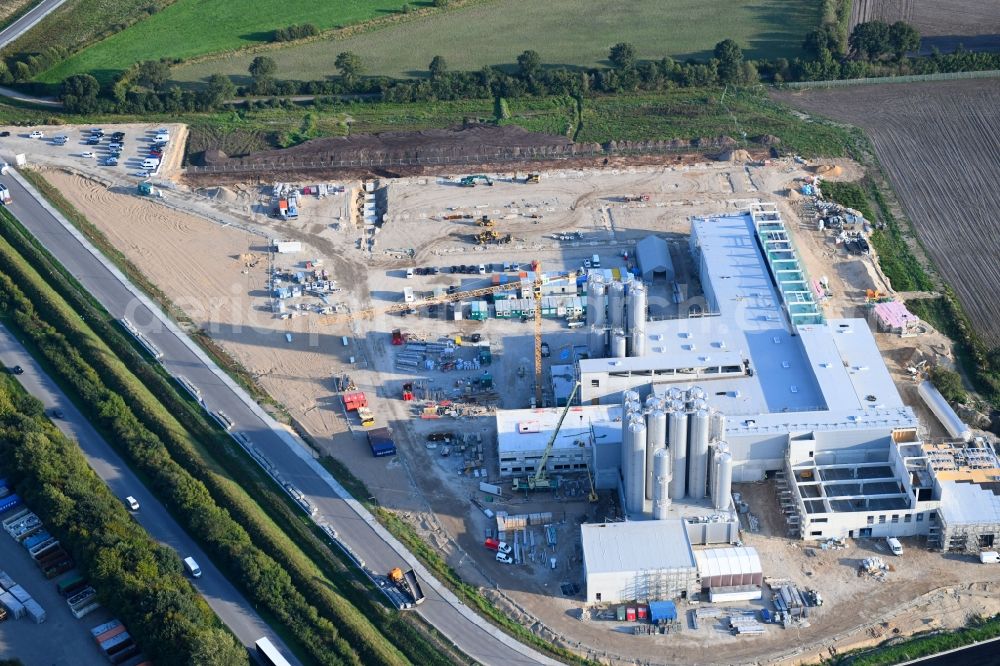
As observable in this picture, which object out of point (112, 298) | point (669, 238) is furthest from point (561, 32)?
point (112, 298)

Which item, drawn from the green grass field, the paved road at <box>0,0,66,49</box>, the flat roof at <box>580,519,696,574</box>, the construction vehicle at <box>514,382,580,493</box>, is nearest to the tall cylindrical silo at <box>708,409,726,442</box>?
the flat roof at <box>580,519,696,574</box>

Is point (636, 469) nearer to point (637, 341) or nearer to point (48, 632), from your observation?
point (637, 341)

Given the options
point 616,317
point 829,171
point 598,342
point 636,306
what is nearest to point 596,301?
point 616,317

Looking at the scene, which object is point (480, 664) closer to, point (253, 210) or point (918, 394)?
point (918, 394)

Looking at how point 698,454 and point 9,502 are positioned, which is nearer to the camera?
point 698,454

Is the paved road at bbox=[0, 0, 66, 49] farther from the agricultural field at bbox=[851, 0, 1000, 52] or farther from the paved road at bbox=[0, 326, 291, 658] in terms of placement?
the agricultural field at bbox=[851, 0, 1000, 52]

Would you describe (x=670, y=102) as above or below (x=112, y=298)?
above

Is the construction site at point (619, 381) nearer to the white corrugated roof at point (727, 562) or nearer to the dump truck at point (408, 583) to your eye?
the white corrugated roof at point (727, 562)
